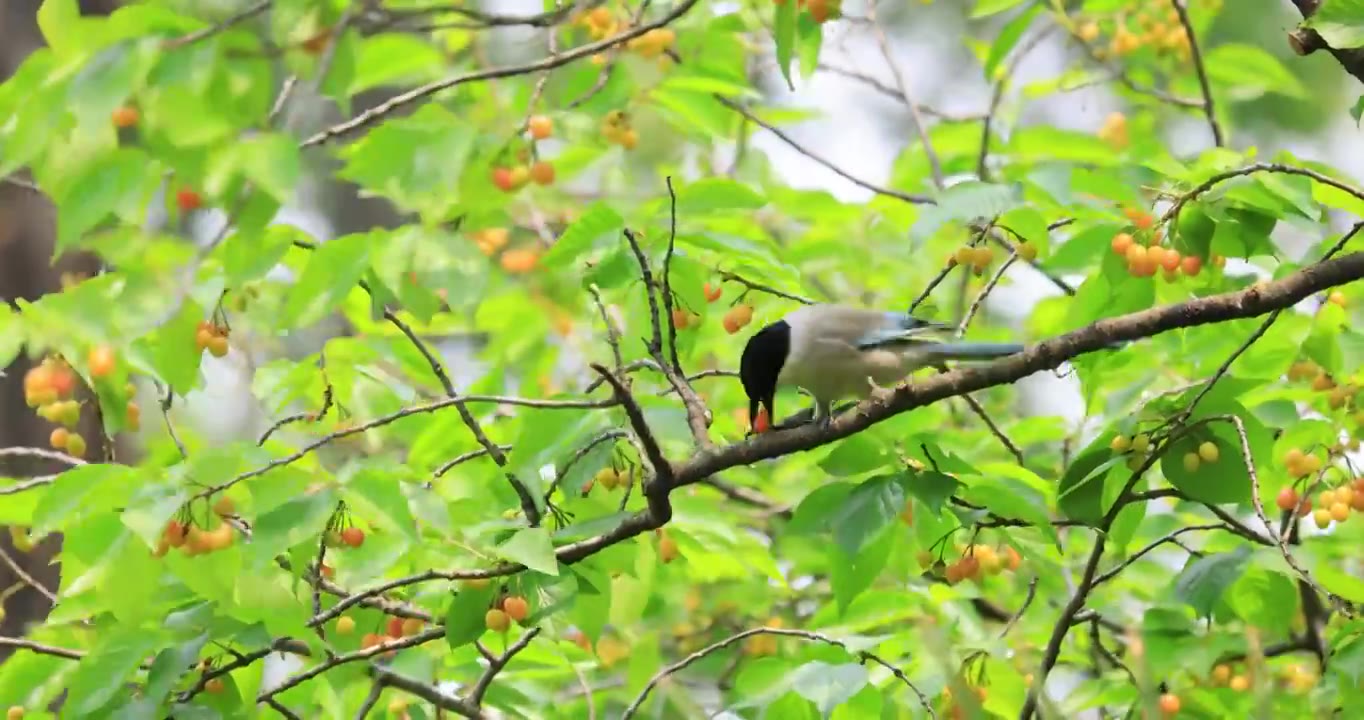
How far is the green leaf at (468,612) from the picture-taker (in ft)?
8.47

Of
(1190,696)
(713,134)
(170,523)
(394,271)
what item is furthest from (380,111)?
(1190,696)

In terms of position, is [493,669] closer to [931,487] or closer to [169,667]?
[169,667]

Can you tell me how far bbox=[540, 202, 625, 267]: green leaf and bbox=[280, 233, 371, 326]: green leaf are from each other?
0.35 meters

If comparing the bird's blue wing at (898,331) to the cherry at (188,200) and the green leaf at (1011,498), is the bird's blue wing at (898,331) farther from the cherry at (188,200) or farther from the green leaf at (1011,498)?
the cherry at (188,200)

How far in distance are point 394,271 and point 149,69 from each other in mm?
727

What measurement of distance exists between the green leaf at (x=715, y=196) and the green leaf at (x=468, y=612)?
0.80 m

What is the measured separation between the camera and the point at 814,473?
4.68m

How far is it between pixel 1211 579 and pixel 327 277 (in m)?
1.69

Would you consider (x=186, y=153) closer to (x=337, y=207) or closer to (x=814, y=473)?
(x=814, y=473)

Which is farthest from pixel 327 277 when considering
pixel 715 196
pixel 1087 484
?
pixel 1087 484

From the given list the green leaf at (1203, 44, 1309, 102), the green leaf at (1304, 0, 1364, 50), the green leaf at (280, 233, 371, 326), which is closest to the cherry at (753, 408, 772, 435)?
the green leaf at (280, 233, 371, 326)

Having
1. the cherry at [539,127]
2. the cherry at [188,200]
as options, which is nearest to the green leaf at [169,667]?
the cherry at [188,200]

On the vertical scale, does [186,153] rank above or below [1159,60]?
above

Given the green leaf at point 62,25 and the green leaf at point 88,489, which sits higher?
the green leaf at point 62,25
